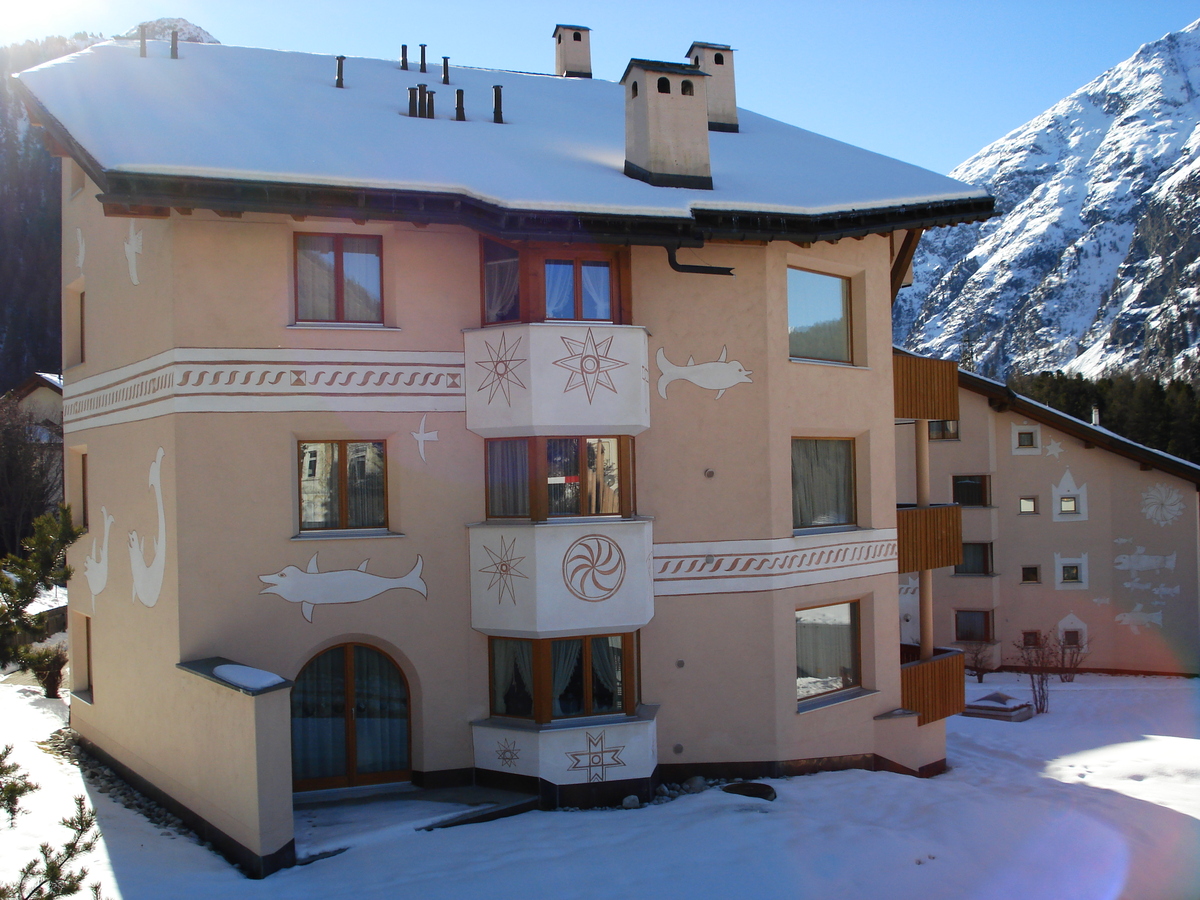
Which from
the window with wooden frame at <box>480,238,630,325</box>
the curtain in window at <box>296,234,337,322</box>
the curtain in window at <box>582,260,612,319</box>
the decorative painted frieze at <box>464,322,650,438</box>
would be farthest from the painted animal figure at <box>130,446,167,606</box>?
the curtain in window at <box>582,260,612,319</box>

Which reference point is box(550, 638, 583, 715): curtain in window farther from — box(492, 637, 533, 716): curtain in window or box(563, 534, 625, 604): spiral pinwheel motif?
box(563, 534, 625, 604): spiral pinwheel motif

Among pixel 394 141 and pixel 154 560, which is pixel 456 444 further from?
pixel 394 141

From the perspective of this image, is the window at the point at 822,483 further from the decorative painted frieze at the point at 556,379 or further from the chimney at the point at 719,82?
the chimney at the point at 719,82

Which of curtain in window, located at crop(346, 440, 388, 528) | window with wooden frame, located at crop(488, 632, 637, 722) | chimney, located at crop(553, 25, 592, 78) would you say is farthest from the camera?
chimney, located at crop(553, 25, 592, 78)

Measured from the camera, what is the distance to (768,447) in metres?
12.6

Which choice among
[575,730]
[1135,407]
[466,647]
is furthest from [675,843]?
[1135,407]

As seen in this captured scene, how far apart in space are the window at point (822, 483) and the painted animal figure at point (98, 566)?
984cm

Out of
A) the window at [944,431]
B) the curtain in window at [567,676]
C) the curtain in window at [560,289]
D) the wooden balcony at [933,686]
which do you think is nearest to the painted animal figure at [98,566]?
the curtain in window at [567,676]

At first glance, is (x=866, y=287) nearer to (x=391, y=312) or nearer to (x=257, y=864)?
(x=391, y=312)

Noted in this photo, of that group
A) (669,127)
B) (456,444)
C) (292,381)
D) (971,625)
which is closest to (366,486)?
(456,444)

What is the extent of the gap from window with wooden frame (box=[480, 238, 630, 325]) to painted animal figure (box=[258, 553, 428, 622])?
3551 mm

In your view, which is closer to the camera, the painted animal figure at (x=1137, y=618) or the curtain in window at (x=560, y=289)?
the curtain in window at (x=560, y=289)

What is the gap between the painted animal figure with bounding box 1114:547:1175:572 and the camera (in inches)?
1205

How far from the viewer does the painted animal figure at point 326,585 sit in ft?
36.4
